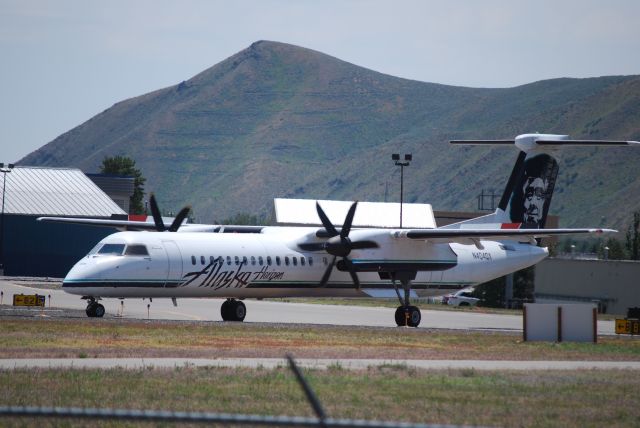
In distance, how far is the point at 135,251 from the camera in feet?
125

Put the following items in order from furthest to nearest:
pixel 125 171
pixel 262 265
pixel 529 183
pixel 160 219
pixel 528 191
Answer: pixel 125 171, pixel 528 191, pixel 529 183, pixel 160 219, pixel 262 265

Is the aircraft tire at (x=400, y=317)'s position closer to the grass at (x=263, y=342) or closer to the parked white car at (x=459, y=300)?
the grass at (x=263, y=342)

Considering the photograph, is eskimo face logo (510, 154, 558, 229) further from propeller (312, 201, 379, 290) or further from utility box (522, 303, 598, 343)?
utility box (522, 303, 598, 343)

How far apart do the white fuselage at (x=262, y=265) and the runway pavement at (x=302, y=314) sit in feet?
8.85

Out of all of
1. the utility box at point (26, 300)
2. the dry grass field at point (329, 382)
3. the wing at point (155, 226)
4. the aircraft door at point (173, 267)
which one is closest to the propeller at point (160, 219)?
the wing at point (155, 226)

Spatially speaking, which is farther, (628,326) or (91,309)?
(628,326)

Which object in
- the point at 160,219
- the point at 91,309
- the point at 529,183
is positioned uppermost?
the point at 529,183

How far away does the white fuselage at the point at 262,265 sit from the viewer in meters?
37.7

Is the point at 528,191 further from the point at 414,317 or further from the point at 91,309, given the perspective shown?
the point at 91,309

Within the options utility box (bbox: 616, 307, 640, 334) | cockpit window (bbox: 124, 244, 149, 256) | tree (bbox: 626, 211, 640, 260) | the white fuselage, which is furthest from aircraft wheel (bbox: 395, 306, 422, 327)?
tree (bbox: 626, 211, 640, 260)

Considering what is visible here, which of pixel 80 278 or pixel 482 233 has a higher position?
pixel 482 233

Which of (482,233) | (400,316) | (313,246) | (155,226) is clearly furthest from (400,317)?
(155,226)

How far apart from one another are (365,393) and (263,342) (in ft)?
35.9

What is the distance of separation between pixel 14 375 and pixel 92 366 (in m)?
2.59
